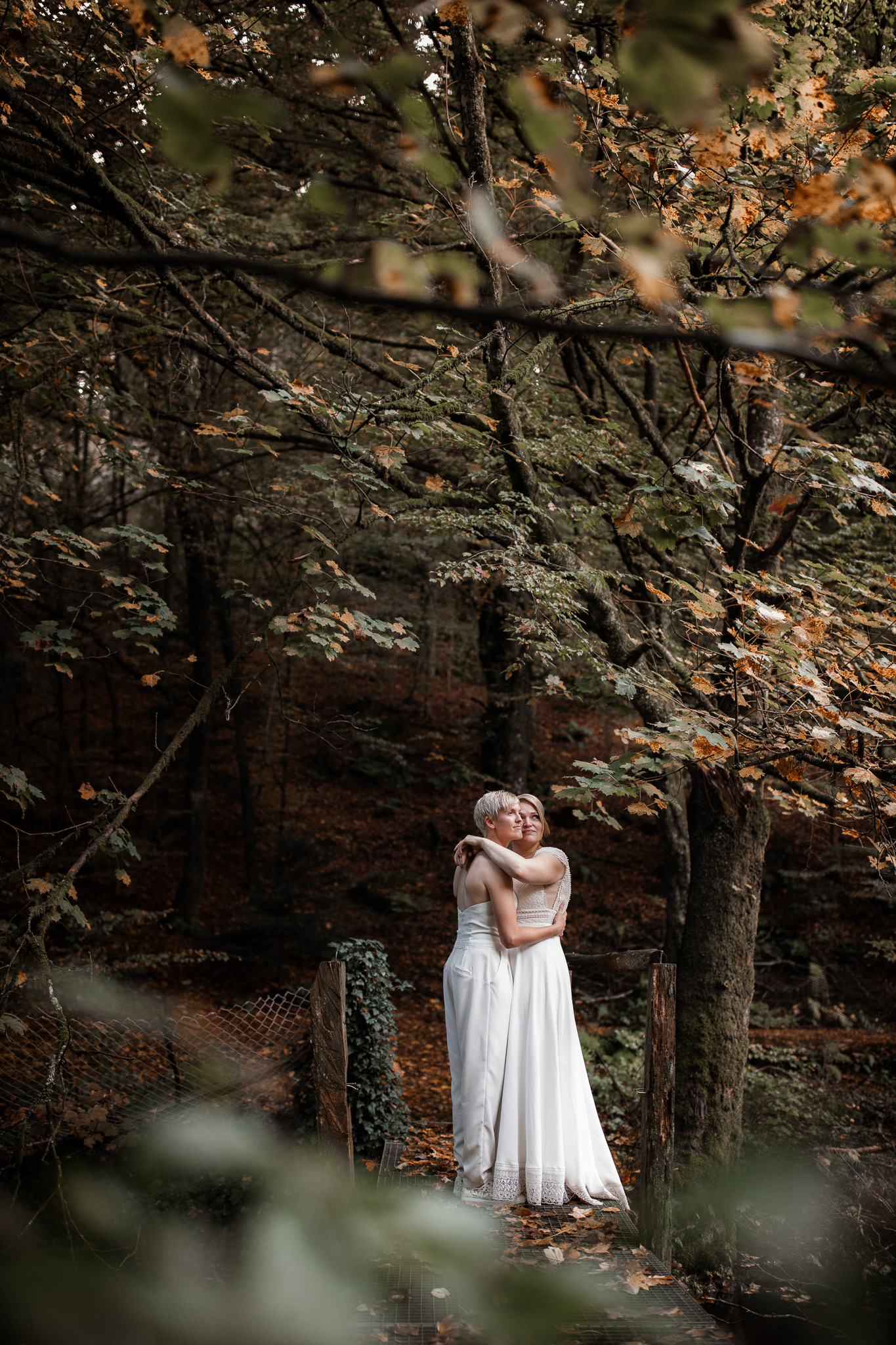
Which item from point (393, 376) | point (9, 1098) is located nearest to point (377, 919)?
point (9, 1098)

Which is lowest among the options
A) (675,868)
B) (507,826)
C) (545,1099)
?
(545,1099)

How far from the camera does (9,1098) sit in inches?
193

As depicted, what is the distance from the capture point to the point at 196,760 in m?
11.9

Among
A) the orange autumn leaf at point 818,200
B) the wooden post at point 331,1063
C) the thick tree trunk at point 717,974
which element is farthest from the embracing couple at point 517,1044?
the orange autumn leaf at point 818,200

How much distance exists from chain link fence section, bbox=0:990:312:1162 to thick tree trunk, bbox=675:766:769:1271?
2.42 meters

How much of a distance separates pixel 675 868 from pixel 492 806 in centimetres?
422

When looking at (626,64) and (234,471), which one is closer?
(626,64)

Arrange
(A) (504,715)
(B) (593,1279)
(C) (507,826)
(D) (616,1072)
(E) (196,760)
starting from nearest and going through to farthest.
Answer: (B) (593,1279) < (C) (507,826) < (D) (616,1072) < (A) (504,715) < (E) (196,760)

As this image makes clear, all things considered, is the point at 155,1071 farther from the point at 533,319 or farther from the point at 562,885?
the point at 533,319

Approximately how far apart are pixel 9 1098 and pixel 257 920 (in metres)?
5.25

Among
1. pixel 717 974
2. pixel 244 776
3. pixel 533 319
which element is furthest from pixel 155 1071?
pixel 244 776

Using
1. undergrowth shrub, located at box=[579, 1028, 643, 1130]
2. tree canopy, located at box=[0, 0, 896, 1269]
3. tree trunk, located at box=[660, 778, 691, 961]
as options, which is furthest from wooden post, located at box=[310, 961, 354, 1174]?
tree trunk, located at box=[660, 778, 691, 961]

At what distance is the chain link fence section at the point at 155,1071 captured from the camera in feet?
15.5

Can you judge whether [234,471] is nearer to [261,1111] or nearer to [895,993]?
[261,1111]
